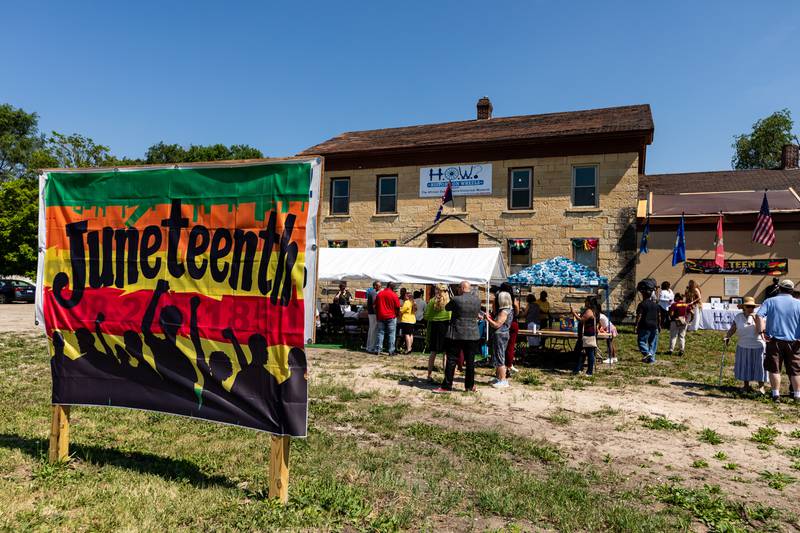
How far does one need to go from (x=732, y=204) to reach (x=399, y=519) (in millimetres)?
20826

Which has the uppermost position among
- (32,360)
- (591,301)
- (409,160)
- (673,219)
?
(409,160)

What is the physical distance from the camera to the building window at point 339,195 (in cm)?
2328

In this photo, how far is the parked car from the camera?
95.2 feet

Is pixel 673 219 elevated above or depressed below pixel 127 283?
above

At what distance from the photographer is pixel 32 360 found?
10.2 meters

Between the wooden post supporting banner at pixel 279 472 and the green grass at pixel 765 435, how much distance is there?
5.61m

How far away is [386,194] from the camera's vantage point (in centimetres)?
2272

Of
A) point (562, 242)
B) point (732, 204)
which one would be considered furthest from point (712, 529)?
point (732, 204)

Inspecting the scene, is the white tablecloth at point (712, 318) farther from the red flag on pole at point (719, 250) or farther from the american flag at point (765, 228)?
the american flag at point (765, 228)

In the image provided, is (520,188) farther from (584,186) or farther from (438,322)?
(438,322)

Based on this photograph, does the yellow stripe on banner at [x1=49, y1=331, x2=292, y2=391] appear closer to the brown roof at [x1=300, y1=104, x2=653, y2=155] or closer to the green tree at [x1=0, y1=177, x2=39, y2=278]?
the brown roof at [x1=300, y1=104, x2=653, y2=155]

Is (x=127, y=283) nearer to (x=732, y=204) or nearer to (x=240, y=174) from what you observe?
(x=240, y=174)

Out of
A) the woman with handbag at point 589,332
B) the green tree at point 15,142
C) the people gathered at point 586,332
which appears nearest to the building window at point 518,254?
the people gathered at point 586,332

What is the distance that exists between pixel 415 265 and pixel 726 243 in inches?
498
